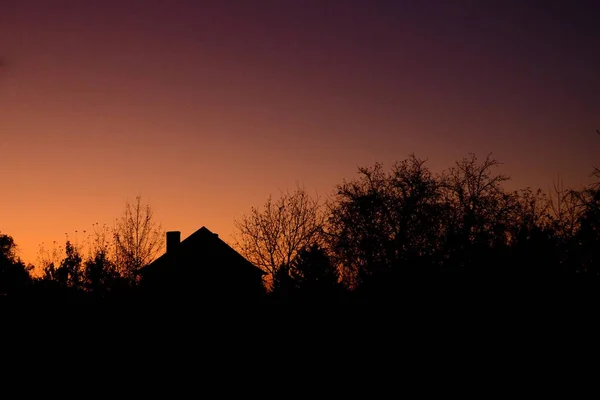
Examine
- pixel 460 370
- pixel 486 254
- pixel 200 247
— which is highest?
pixel 200 247

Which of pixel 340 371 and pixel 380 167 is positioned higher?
pixel 380 167

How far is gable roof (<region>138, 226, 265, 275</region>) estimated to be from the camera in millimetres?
49406

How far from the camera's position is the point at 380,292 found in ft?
59.5

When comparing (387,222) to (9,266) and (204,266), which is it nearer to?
(204,266)

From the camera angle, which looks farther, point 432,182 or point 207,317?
point 432,182

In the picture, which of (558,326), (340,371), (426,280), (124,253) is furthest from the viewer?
(124,253)

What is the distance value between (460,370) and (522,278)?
3.74 meters

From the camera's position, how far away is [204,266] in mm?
48312

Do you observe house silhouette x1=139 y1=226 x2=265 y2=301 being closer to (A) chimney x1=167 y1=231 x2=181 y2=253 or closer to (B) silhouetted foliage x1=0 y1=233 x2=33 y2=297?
(A) chimney x1=167 y1=231 x2=181 y2=253

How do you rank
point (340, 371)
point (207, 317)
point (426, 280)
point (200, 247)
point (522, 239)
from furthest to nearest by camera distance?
point (200, 247)
point (522, 239)
point (207, 317)
point (426, 280)
point (340, 371)

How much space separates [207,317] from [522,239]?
11.3 metres

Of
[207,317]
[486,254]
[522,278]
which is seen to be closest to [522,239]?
[486,254]

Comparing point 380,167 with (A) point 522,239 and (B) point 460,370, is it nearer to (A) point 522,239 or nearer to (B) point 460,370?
(A) point 522,239

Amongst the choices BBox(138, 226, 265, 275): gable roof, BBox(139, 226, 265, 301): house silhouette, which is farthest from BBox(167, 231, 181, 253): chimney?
BBox(138, 226, 265, 275): gable roof
